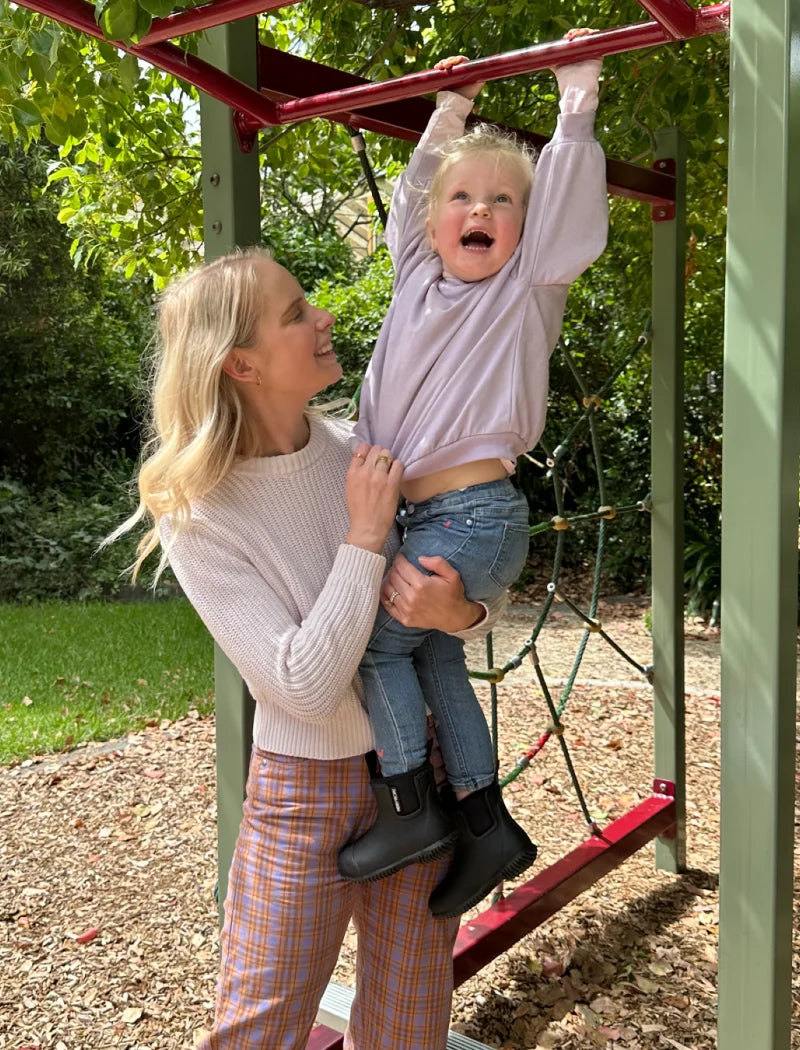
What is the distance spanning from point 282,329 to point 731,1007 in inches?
45.2

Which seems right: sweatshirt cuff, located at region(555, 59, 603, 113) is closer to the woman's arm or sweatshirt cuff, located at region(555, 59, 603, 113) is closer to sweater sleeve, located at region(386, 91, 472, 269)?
sweater sleeve, located at region(386, 91, 472, 269)

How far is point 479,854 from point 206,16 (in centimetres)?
132

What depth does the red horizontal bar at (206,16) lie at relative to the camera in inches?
56.1

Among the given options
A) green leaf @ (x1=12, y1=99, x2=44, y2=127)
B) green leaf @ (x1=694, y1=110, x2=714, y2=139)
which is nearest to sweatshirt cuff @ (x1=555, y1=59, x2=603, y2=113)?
green leaf @ (x1=12, y1=99, x2=44, y2=127)

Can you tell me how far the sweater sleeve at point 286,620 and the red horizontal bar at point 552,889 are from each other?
1.26 m

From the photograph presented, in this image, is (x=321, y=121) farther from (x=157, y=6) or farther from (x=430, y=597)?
(x=430, y=597)

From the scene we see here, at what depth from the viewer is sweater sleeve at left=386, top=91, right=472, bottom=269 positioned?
5.69 ft

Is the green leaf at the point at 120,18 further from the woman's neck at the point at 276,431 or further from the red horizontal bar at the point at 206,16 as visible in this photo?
the woman's neck at the point at 276,431

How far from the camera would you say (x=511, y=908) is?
2.66 m

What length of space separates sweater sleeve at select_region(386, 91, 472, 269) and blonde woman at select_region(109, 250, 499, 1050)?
23 cm

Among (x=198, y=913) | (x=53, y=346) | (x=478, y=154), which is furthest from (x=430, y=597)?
(x=53, y=346)

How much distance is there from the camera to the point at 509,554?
1590 mm

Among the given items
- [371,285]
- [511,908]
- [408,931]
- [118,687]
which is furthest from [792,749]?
[371,285]

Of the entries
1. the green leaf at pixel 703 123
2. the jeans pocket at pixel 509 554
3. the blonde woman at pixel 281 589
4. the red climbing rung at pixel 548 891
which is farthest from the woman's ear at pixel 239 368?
the green leaf at pixel 703 123
